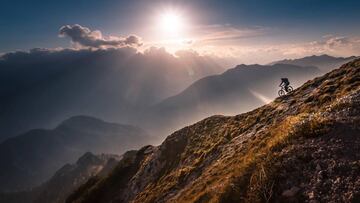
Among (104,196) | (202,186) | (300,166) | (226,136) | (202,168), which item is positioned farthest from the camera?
(104,196)

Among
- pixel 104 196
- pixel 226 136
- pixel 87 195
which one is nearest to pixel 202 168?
pixel 226 136

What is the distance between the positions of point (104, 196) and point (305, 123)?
51.2m

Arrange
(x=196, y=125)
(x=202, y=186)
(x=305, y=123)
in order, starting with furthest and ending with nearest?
(x=196, y=125) < (x=202, y=186) < (x=305, y=123)

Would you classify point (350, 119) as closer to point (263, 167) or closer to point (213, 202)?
point (263, 167)

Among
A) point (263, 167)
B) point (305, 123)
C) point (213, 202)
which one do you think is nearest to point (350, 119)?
point (305, 123)

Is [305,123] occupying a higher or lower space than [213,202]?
higher

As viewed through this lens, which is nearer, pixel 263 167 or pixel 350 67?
pixel 263 167

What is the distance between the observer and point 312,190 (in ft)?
49.1

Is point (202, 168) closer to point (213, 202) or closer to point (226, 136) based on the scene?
point (226, 136)

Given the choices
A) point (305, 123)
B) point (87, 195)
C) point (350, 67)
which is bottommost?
point (87, 195)

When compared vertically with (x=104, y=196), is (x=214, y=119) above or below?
above

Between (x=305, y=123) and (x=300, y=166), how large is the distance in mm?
4718

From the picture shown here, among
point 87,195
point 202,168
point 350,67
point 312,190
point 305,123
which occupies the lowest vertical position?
point 87,195

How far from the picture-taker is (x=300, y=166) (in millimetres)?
16984
